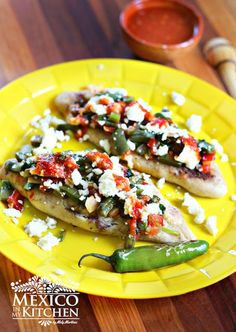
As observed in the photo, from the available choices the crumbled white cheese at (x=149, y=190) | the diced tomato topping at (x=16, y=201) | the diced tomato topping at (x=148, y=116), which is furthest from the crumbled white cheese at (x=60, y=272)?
the diced tomato topping at (x=148, y=116)

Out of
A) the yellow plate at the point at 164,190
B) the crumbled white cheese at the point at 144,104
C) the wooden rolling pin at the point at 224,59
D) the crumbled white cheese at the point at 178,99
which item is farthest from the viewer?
the wooden rolling pin at the point at 224,59

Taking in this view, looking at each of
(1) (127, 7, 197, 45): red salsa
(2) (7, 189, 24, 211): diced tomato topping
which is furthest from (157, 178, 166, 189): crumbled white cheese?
(1) (127, 7, 197, 45): red salsa

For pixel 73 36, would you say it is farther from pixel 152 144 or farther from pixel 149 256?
pixel 149 256

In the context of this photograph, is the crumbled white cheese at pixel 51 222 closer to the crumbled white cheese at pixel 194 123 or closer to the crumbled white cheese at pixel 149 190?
the crumbled white cheese at pixel 149 190

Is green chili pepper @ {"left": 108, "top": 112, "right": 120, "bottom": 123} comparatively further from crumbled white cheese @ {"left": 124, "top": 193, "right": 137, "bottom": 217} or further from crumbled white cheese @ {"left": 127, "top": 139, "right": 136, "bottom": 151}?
crumbled white cheese @ {"left": 124, "top": 193, "right": 137, "bottom": 217}

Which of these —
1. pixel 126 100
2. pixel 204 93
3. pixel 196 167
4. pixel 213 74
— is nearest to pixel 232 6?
pixel 213 74

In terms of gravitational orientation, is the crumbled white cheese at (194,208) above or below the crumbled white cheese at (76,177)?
below

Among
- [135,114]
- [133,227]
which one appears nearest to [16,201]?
[133,227]
